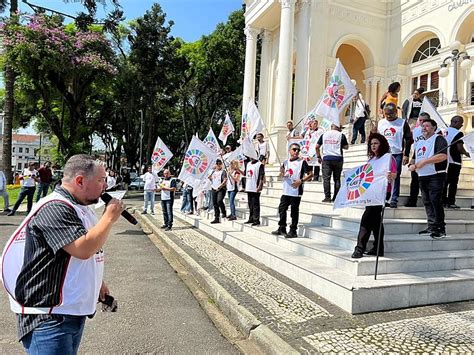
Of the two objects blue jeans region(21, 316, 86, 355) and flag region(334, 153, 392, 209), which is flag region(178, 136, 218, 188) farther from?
blue jeans region(21, 316, 86, 355)

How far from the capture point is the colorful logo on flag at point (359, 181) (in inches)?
193

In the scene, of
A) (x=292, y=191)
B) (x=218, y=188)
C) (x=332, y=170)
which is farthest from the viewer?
(x=218, y=188)

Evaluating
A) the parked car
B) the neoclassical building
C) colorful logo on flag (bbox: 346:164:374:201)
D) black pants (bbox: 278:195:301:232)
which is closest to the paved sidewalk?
black pants (bbox: 278:195:301:232)

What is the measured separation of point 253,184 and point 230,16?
2546 centimetres

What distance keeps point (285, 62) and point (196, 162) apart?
9924mm

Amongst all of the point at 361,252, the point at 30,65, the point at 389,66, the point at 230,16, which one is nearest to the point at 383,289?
the point at 361,252

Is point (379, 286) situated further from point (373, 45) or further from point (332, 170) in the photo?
point (373, 45)

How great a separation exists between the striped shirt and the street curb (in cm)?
211

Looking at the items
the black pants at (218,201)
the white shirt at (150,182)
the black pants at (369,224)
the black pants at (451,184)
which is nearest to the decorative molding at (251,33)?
the white shirt at (150,182)

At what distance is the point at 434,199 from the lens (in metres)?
5.75

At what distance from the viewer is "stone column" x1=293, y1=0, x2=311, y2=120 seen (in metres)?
18.3

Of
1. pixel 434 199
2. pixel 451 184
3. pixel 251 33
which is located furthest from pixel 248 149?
pixel 251 33

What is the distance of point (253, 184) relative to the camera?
864cm

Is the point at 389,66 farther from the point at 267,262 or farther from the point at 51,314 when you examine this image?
the point at 51,314
